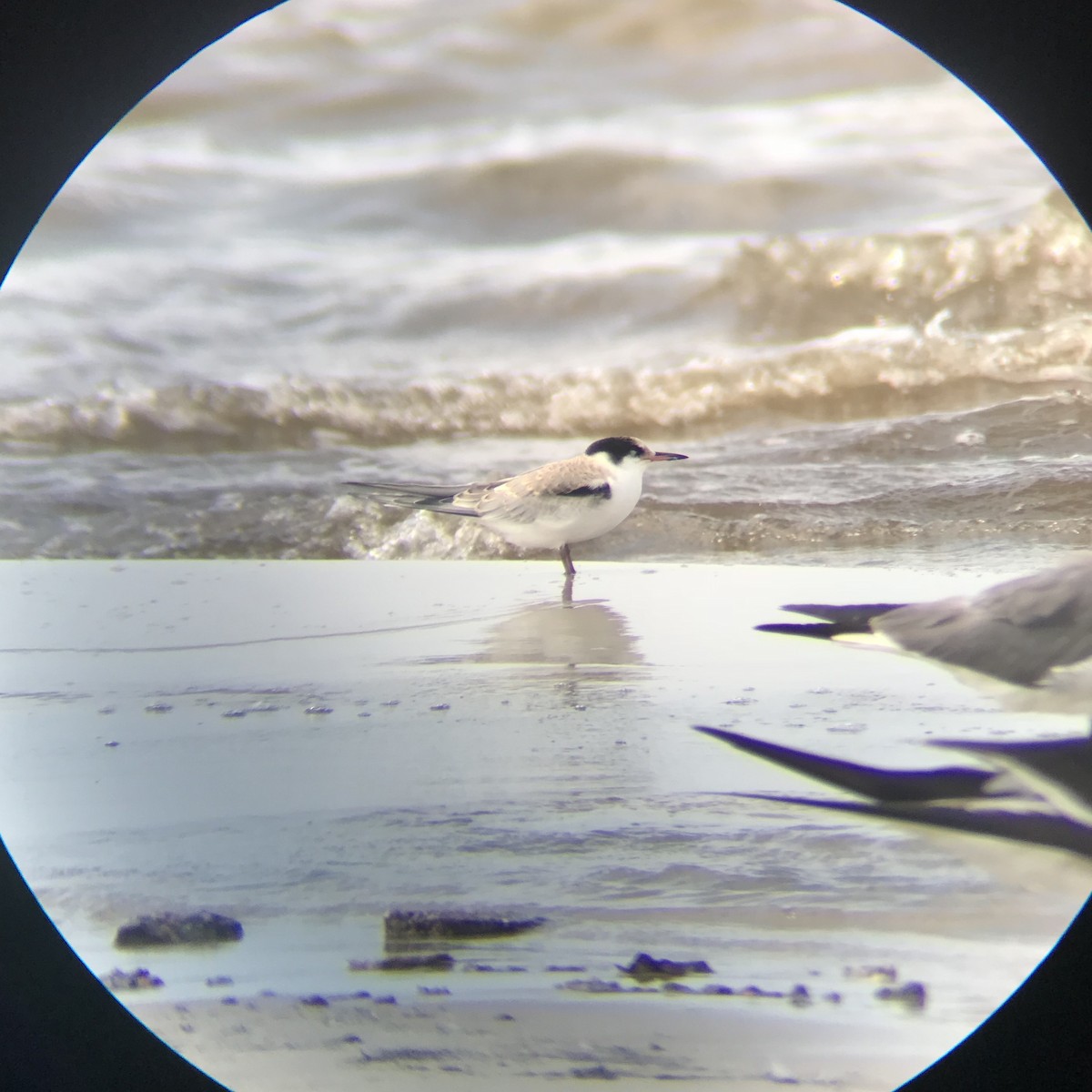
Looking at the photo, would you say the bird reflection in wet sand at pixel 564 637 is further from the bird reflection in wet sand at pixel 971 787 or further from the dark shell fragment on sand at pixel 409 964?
the dark shell fragment on sand at pixel 409 964

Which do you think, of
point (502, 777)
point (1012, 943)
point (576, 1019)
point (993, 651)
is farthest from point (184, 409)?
point (1012, 943)

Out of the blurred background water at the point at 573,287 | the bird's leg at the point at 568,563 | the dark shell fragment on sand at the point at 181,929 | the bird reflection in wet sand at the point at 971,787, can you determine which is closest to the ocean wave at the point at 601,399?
the blurred background water at the point at 573,287

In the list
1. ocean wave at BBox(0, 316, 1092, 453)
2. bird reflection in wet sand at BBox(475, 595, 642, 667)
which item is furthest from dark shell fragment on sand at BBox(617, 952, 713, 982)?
ocean wave at BBox(0, 316, 1092, 453)

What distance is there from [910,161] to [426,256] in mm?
477

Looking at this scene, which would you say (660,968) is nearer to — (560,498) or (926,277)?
(560,498)

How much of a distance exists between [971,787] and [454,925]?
503mm

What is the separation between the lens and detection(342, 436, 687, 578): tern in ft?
3.46

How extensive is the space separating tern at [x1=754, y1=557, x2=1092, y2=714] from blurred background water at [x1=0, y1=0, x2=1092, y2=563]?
0.05 metres

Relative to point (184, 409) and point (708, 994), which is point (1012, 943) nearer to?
point (708, 994)

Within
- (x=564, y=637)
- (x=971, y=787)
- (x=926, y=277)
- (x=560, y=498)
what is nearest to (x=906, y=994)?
(x=971, y=787)

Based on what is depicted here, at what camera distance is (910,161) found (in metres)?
1.04

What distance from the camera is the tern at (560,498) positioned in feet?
3.46

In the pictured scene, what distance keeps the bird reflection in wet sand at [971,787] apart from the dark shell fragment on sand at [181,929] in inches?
19.3

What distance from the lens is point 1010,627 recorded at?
103 cm
